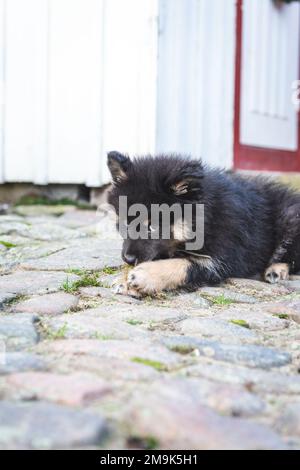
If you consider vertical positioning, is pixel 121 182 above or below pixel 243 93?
below

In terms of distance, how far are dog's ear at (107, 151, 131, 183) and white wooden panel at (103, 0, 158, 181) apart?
82.9 inches

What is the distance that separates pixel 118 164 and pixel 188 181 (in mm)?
431

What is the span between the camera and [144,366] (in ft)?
6.87

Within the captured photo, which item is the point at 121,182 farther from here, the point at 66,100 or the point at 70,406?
the point at 66,100

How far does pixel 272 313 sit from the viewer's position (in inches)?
122

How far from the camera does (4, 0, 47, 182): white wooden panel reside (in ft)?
20.6

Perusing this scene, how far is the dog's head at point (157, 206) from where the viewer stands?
11.8ft

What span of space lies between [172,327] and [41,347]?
621mm

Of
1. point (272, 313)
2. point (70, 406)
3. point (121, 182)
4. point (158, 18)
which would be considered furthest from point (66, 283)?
point (158, 18)

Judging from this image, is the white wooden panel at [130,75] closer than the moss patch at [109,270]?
No

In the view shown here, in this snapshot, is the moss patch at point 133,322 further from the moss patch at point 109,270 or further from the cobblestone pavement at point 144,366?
the moss patch at point 109,270

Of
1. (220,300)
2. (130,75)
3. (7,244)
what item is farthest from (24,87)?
(220,300)

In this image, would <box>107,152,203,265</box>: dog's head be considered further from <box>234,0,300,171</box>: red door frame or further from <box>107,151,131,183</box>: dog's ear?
<box>234,0,300,171</box>: red door frame

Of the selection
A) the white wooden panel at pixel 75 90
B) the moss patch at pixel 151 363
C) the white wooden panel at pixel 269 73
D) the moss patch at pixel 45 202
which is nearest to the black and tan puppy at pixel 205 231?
the moss patch at pixel 151 363
